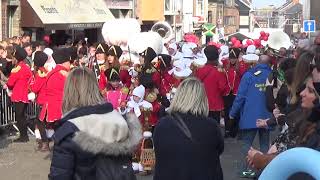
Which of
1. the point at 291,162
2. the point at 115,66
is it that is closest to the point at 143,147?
the point at 115,66

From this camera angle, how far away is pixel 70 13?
23312mm

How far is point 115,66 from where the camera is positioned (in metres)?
9.88

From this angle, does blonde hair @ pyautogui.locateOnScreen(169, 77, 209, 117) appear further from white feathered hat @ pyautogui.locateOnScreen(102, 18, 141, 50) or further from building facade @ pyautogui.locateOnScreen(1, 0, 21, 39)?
building facade @ pyautogui.locateOnScreen(1, 0, 21, 39)

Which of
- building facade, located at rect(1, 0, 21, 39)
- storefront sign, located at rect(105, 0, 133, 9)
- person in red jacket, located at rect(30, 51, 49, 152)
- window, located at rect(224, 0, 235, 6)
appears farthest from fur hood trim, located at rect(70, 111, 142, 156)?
window, located at rect(224, 0, 235, 6)

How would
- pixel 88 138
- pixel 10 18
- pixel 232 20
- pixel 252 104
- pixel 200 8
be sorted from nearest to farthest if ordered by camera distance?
1. pixel 88 138
2. pixel 252 104
3. pixel 10 18
4. pixel 200 8
5. pixel 232 20

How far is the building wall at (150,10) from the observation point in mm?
36625

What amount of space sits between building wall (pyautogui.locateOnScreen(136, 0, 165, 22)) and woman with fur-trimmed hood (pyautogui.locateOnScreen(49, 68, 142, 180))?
104 feet

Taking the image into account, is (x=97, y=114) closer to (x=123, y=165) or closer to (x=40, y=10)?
(x=123, y=165)

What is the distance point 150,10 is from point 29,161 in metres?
28.8

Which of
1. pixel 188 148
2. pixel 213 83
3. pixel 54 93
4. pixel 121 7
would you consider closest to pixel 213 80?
pixel 213 83

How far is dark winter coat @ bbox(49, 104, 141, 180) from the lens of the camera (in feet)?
14.0

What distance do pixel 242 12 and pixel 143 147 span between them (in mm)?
103212

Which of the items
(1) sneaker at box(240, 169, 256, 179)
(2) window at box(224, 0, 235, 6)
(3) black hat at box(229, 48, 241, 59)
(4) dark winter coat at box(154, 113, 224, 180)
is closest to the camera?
(4) dark winter coat at box(154, 113, 224, 180)

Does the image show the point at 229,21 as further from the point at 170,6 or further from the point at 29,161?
the point at 29,161
